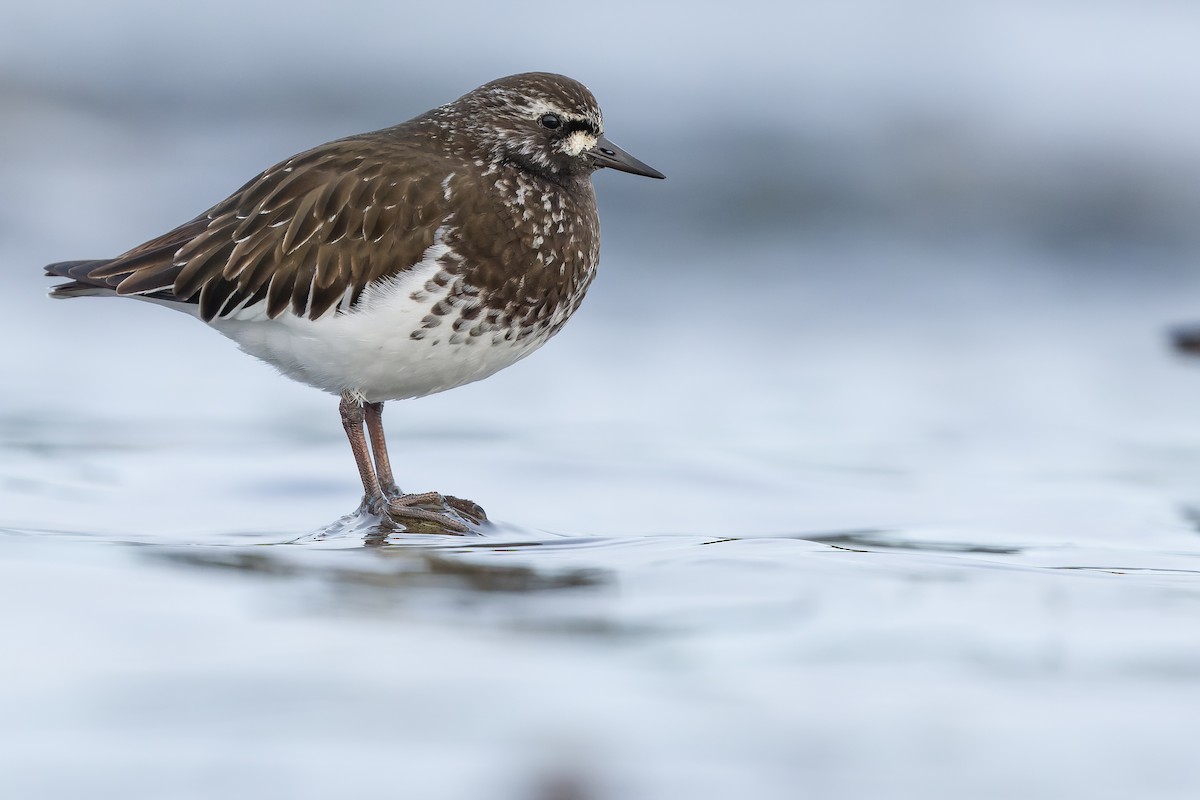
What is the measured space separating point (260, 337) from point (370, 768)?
93.9 inches

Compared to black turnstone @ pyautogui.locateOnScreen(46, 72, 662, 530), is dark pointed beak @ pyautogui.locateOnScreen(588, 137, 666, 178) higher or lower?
higher

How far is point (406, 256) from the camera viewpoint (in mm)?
4367

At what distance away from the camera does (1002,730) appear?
283 centimetres

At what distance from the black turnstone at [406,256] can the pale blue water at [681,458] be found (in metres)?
0.53

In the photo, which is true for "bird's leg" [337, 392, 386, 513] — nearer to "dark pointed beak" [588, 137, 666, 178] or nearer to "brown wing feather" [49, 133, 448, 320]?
"brown wing feather" [49, 133, 448, 320]

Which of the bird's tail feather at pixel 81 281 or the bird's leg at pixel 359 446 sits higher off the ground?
the bird's tail feather at pixel 81 281

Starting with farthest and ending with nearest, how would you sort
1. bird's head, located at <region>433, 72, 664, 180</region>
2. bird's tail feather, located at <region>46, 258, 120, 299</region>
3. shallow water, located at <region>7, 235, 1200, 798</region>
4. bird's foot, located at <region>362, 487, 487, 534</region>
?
bird's tail feather, located at <region>46, 258, 120, 299</region>
bird's head, located at <region>433, 72, 664, 180</region>
bird's foot, located at <region>362, 487, 487, 534</region>
shallow water, located at <region>7, 235, 1200, 798</region>

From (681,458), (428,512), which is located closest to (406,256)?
(428,512)

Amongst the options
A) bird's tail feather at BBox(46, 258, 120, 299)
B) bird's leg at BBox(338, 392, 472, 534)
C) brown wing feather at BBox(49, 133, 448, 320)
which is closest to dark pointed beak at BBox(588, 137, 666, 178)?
brown wing feather at BBox(49, 133, 448, 320)

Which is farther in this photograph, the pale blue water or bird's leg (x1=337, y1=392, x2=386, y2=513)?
bird's leg (x1=337, y1=392, x2=386, y2=513)

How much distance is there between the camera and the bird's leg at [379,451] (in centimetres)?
488

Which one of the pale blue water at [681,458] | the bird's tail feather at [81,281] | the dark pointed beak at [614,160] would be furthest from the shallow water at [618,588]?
the dark pointed beak at [614,160]

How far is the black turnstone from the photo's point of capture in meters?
4.38

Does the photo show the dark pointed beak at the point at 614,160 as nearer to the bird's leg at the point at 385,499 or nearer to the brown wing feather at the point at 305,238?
the brown wing feather at the point at 305,238
